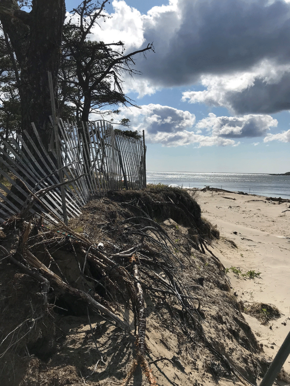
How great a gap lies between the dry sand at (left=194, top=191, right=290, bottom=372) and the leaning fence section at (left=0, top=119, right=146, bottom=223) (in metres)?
3.12

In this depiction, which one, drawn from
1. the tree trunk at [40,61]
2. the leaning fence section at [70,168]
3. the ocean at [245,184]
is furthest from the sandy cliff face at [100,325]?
the ocean at [245,184]

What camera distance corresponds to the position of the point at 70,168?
14.5 feet

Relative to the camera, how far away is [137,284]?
2.06 m

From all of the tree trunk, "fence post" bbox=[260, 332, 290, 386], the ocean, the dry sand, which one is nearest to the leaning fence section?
the tree trunk

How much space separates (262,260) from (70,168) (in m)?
5.23

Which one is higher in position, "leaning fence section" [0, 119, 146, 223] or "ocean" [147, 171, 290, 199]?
"leaning fence section" [0, 119, 146, 223]

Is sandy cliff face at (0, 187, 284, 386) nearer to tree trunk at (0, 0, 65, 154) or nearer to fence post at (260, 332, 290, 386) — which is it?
fence post at (260, 332, 290, 386)

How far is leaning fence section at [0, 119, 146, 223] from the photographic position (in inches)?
125

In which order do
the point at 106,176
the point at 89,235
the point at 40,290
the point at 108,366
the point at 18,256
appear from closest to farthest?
the point at 108,366, the point at 40,290, the point at 18,256, the point at 89,235, the point at 106,176

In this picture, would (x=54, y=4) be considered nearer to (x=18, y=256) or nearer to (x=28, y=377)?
(x=18, y=256)

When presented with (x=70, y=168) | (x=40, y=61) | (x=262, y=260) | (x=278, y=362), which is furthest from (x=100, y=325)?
(x=262, y=260)

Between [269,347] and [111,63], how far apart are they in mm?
10633

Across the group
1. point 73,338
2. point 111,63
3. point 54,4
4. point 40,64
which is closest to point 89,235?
point 73,338

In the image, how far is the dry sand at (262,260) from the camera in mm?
3717
